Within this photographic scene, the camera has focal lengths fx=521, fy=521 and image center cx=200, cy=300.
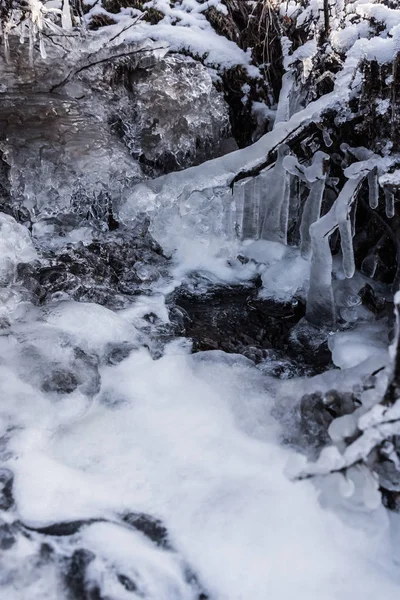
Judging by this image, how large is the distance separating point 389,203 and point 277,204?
33.7 inches

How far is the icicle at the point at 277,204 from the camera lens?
338 centimetres

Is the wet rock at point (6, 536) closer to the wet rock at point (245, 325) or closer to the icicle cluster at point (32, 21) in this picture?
the wet rock at point (245, 325)

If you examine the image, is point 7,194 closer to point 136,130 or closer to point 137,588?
point 136,130

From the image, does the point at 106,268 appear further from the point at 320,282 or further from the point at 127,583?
the point at 127,583

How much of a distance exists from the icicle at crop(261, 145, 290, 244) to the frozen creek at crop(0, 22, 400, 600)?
1 centimetres

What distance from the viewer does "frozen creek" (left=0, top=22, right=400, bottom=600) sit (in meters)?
1.78

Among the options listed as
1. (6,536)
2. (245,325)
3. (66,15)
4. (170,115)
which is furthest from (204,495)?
(66,15)

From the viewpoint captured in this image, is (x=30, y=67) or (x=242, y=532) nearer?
(x=242, y=532)

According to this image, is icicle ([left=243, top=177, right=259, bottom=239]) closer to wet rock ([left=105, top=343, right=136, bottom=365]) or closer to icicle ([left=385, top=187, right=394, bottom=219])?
icicle ([left=385, top=187, right=394, bottom=219])

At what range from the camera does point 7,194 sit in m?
3.88

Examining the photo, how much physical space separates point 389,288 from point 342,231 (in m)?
0.61

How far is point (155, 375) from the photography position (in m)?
2.61

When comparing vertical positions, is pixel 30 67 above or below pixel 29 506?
above

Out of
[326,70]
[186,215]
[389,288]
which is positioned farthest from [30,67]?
[389,288]
